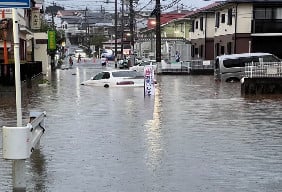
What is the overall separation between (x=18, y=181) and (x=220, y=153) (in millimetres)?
4441

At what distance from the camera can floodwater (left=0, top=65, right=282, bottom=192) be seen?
8.23 m

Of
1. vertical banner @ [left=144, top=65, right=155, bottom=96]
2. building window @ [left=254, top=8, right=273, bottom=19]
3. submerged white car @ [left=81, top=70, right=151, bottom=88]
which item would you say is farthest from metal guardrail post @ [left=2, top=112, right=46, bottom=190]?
building window @ [left=254, top=8, right=273, bottom=19]

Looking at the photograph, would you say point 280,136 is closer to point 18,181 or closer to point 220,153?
point 220,153

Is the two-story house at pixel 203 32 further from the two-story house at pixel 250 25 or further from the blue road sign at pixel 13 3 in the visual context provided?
the blue road sign at pixel 13 3

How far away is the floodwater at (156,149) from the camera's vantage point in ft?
27.0

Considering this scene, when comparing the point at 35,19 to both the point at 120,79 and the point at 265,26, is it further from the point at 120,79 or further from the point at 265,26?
the point at 120,79

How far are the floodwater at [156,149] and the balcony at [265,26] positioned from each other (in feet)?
94.6

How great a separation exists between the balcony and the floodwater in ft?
94.6

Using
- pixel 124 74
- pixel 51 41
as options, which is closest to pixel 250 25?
pixel 124 74

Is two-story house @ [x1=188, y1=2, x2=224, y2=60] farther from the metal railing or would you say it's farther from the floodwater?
the floodwater

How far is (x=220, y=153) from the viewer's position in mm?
10508

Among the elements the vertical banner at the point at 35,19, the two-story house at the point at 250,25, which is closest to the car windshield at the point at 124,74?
the two-story house at the point at 250,25

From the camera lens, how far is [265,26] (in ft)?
156

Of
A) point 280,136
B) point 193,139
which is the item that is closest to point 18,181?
point 193,139
